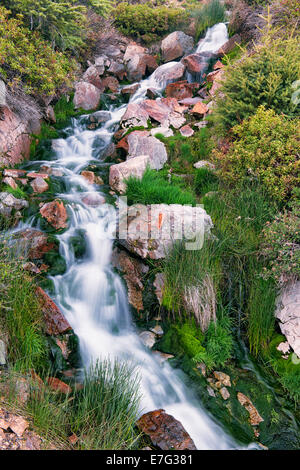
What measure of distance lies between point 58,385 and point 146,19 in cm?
1541

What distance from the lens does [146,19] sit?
46.3 ft

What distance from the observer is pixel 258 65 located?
623 centimetres

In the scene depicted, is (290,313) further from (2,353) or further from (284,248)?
(2,353)

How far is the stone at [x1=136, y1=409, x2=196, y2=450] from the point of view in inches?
115

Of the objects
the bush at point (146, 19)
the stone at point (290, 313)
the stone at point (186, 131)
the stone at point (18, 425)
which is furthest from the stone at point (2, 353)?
the bush at point (146, 19)

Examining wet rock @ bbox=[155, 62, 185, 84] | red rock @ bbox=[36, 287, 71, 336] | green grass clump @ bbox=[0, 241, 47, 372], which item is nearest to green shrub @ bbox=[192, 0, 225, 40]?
wet rock @ bbox=[155, 62, 185, 84]

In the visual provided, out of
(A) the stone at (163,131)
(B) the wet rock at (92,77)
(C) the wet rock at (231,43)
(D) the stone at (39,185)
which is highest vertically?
(C) the wet rock at (231,43)

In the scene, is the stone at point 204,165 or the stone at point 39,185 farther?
the stone at point 204,165

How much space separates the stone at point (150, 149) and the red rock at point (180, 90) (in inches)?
126

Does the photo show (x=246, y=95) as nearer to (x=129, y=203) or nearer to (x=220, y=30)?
(x=129, y=203)

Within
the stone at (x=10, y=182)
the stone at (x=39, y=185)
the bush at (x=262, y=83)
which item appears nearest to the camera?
the bush at (x=262, y=83)

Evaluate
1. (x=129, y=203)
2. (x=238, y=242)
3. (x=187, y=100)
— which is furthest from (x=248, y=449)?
(x=187, y=100)

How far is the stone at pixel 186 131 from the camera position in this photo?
817cm

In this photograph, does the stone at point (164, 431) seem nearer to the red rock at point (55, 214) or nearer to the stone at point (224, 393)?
the stone at point (224, 393)
